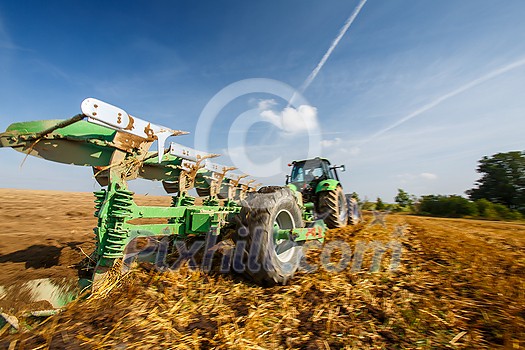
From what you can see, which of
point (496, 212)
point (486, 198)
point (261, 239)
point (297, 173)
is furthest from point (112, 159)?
point (486, 198)

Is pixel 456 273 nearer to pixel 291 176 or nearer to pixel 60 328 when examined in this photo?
pixel 60 328

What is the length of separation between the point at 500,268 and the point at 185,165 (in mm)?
5026

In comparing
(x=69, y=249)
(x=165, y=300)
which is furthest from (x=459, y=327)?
(x=69, y=249)

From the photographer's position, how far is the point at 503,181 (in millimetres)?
15531

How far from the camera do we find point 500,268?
2.83m

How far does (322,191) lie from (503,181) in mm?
17235

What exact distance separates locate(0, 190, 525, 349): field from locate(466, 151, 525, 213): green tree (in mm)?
16608

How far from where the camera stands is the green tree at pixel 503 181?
14.8 metres

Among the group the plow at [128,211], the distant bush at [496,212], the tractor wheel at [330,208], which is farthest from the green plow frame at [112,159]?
the distant bush at [496,212]

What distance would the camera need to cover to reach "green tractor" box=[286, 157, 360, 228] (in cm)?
561

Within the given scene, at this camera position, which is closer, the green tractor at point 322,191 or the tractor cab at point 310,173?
the green tractor at point 322,191

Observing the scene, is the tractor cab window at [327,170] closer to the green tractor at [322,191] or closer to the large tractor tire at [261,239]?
the green tractor at [322,191]

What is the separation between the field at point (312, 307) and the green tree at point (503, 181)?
54.5ft

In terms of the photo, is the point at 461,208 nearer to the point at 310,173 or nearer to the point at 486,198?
the point at 486,198
